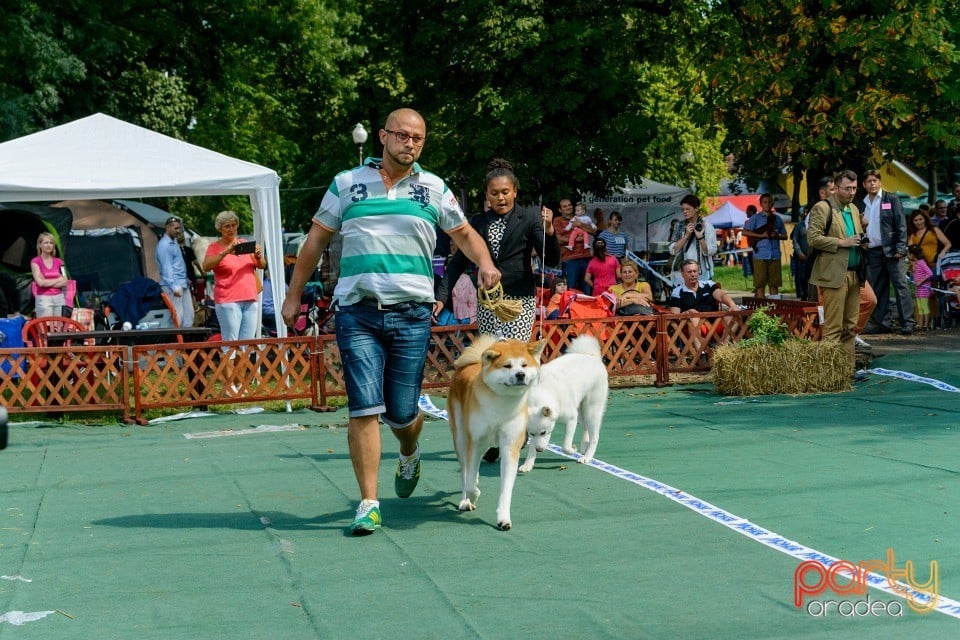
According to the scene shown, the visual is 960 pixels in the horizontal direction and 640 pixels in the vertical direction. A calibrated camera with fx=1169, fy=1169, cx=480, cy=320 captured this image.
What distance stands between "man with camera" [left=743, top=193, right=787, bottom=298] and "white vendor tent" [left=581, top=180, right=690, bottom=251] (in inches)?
271

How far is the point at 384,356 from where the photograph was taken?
603 cm

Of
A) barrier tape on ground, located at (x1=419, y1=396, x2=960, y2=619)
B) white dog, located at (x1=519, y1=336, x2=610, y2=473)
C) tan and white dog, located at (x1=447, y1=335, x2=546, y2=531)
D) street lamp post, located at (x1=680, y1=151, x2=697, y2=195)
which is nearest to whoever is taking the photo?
barrier tape on ground, located at (x1=419, y1=396, x2=960, y2=619)

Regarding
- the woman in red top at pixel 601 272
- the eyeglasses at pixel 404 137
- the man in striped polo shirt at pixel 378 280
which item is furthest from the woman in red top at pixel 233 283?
the eyeglasses at pixel 404 137

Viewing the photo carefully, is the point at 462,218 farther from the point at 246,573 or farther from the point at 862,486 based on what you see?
the point at 862,486

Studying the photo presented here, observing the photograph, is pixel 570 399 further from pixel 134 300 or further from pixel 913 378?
pixel 134 300

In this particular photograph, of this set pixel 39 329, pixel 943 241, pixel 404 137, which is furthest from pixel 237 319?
pixel 943 241

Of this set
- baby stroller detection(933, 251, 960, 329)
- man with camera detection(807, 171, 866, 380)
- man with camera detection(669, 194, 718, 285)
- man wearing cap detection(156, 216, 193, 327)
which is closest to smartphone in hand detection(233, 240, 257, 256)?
man wearing cap detection(156, 216, 193, 327)

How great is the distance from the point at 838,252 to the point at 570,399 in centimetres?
531

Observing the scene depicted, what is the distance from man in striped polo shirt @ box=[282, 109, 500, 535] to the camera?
5.90 m

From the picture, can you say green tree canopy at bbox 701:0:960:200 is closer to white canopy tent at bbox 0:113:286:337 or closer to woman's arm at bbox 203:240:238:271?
white canopy tent at bbox 0:113:286:337

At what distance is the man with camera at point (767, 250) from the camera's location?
2127 centimetres

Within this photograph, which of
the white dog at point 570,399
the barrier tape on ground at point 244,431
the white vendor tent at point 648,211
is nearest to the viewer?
the white dog at point 570,399

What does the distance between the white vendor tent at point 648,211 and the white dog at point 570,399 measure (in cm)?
2046

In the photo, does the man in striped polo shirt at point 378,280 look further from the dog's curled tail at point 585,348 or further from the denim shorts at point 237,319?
the denim shorts at point 237,319
